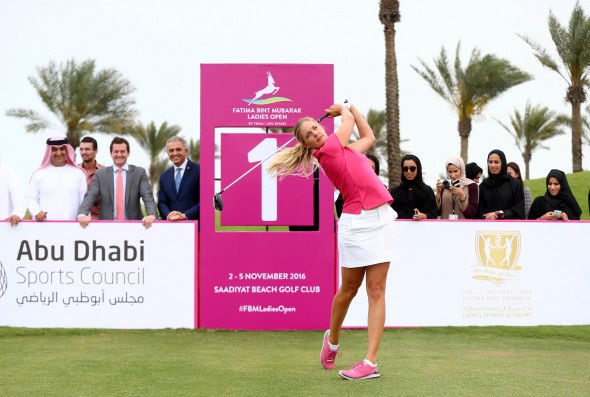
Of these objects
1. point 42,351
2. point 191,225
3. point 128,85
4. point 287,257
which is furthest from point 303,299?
point 128,85

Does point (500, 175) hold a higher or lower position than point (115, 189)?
higher

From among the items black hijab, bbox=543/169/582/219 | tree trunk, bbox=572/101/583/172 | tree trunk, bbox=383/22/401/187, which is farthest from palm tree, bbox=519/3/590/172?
black hijab, bbox=543/169/582/219

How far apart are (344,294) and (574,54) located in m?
31.8

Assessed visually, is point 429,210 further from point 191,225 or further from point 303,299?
point 191,225

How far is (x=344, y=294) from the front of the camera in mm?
7453

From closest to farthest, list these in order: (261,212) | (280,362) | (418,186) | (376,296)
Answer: (376,296)
(280,362)
(261,212)
(418,186)

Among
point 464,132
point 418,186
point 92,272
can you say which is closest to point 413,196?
point 418,186

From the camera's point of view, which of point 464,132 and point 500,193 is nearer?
point 500,193

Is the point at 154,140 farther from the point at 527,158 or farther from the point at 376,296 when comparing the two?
the point at 376,296

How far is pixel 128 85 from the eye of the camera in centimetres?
3756

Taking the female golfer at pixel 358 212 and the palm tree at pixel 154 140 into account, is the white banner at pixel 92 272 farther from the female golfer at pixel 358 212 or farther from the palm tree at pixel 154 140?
the palm tree at pixel 154 140

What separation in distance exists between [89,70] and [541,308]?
28.7 m

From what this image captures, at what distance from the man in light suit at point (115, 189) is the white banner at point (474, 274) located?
A: 2.59 meters

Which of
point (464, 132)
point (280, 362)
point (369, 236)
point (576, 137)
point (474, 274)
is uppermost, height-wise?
point (464, 132)
